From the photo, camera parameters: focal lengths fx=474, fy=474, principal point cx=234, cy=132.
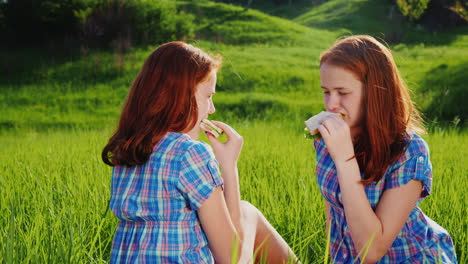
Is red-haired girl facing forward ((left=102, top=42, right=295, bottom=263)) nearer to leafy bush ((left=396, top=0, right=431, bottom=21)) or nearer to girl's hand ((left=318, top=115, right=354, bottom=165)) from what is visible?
girl's hand ((left=318, top=115, right=354, bottom=165))

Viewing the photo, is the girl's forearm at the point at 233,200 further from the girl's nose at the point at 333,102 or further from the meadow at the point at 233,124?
the girl's nose at the point at 333,102

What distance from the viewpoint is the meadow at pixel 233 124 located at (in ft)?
8.55

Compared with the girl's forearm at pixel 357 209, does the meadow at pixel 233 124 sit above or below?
below

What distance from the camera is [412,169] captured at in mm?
1884

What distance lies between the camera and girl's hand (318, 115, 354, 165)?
6.16 ft

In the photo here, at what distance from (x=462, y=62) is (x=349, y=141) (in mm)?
10862

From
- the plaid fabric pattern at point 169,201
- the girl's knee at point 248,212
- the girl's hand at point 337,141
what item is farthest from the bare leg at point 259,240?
the girl's hand at point 337,141

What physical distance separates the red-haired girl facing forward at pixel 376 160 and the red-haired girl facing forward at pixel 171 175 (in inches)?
16.8

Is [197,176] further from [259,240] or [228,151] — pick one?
[259,240]

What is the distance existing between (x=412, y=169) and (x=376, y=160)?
14 centimetres

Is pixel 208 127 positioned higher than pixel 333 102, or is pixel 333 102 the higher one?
pixel 333 102

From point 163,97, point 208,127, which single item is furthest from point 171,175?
point 208,127

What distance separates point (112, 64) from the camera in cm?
1090

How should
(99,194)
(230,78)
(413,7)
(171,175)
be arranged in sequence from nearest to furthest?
(171,175)
(99,194)
(230,78)
(413,7)
